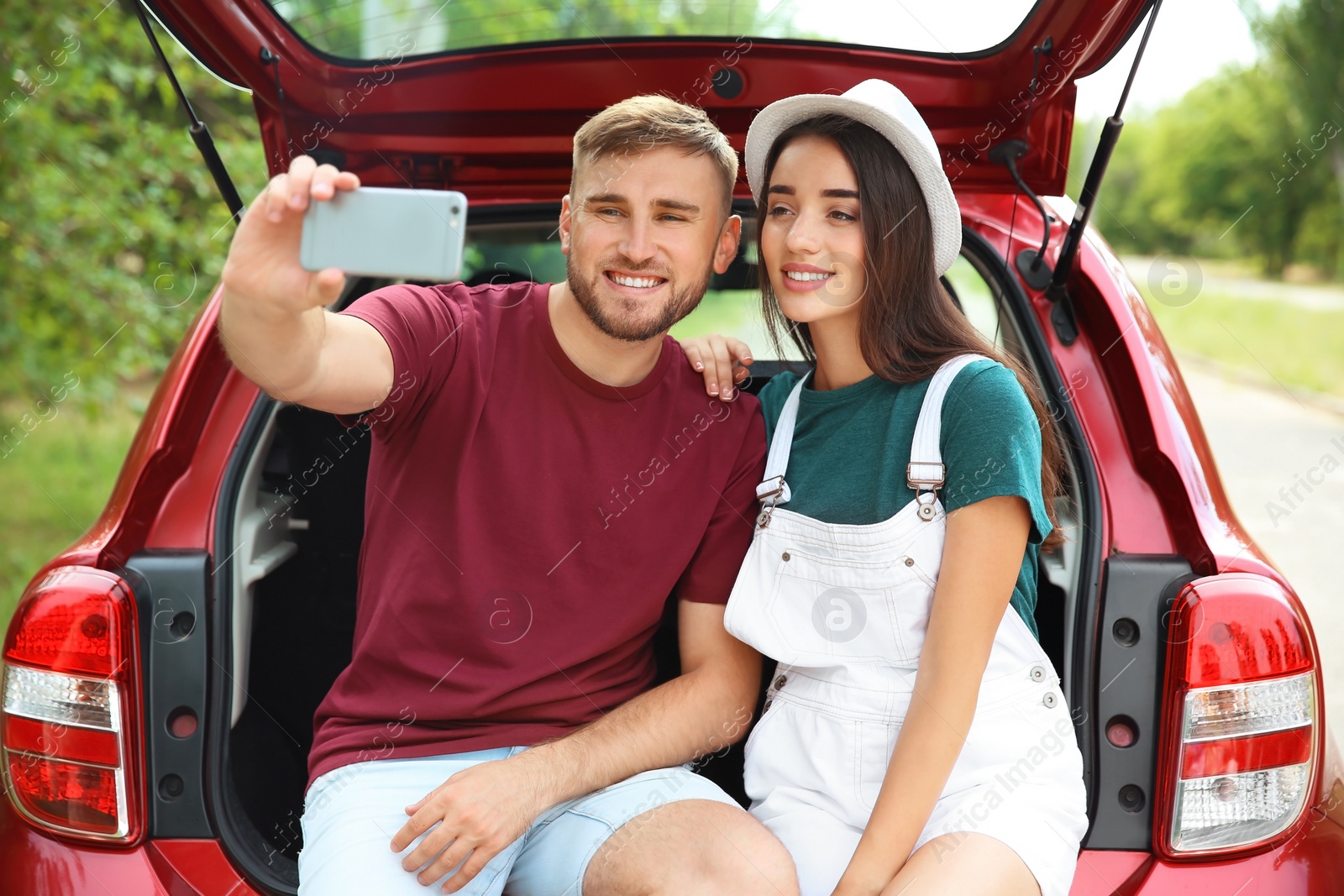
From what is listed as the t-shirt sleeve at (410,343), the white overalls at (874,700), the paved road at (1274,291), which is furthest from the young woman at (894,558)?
the paved road at (1274,291)

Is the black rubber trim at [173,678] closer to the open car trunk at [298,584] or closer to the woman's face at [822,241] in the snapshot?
the open car trunk at [298,584]

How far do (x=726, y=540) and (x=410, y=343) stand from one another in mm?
644

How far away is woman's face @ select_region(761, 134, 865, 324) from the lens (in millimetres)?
1719

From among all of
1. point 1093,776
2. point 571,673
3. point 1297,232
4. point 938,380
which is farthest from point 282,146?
point 1297,232

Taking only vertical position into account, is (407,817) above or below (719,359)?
below

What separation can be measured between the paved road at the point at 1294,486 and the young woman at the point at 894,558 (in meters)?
1.62

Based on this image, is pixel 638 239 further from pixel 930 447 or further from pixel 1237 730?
pixel 1237 730

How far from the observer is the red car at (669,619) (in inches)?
58.3

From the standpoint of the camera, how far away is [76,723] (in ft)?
4.98

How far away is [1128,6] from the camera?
162 cm

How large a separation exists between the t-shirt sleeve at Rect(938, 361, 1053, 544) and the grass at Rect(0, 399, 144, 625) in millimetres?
3658

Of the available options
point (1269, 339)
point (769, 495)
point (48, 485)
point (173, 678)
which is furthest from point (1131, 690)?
point (1269, 339)

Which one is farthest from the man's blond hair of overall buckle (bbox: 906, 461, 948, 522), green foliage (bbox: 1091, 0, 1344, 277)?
green foliage (bbox: 1091, 0, 1344, 277)

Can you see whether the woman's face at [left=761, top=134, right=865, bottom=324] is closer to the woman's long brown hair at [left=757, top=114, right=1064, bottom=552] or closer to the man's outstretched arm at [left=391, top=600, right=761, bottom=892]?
the woman's long brown hair at [left=757, top=114, right=1064, bottom=552]
